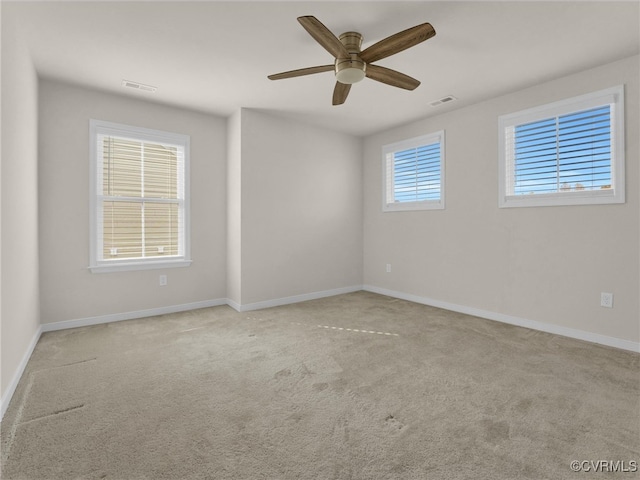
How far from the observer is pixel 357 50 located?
2.49 m

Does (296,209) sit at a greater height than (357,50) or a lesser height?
lesser

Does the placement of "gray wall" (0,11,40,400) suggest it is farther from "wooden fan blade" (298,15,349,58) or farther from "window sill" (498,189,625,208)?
"window sill" (498,189,625,208)

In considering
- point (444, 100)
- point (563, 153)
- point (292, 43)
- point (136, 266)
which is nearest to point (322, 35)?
point (292, 43)

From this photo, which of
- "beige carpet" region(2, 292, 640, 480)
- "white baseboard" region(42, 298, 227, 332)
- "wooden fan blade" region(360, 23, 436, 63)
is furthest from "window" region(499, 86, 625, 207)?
"white baseboard" region(42, 298, 227, 332)

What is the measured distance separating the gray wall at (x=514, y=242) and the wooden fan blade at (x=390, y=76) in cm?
156

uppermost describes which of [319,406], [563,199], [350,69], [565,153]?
[350,69]

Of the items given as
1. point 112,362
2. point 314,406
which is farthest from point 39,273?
point 314,406

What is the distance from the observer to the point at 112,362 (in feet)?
8.51

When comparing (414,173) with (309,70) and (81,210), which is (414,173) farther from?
(81,210)

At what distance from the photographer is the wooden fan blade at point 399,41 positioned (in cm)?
204

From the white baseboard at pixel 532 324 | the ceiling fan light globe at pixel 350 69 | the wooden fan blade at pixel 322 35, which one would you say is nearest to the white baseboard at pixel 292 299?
the white baseboard at pixel 532 324

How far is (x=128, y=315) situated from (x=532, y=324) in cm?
450

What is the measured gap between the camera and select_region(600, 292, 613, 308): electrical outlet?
9.69 ft

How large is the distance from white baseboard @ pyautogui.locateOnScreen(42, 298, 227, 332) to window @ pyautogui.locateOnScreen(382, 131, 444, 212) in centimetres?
299
